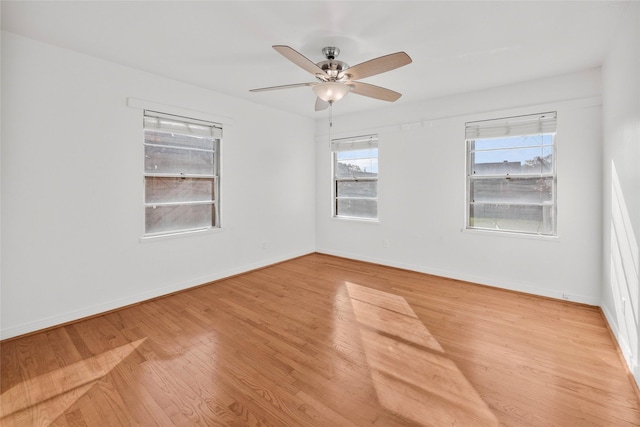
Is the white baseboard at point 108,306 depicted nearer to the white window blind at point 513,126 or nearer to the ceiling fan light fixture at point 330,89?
the ceiling fan light fixture at point 330,89

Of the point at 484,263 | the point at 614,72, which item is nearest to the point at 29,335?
the point at 484,263

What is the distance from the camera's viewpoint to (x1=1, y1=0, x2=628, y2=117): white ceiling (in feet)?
6.96

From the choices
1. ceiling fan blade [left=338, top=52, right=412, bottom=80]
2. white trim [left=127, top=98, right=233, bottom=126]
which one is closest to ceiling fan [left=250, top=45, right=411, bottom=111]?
ceiling fan blade [left=338, top=52, right=412, bottom=80]

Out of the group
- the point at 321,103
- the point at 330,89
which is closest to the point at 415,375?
the point at 330,89

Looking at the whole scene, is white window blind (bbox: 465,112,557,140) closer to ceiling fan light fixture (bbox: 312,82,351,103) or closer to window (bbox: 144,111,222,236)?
ceiling fan light fixture (bbox: 312,82,351,103)

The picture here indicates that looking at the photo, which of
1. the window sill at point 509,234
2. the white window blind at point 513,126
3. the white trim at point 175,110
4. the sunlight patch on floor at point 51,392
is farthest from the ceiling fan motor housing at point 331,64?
the sunlight patch on floor at point 51,392

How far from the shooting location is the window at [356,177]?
5.03 meters

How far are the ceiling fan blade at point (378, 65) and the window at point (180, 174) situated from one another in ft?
7.37

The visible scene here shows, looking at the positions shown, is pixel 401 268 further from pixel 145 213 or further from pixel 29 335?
pixel 29 335

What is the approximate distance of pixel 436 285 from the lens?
3.90 meters

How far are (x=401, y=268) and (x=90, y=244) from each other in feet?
13.4

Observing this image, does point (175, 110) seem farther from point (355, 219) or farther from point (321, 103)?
point (355, 219)

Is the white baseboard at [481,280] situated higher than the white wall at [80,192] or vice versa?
the white wall at [80,192]

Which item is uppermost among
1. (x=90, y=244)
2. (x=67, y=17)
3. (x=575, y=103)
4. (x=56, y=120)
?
(x=67, y=17)
